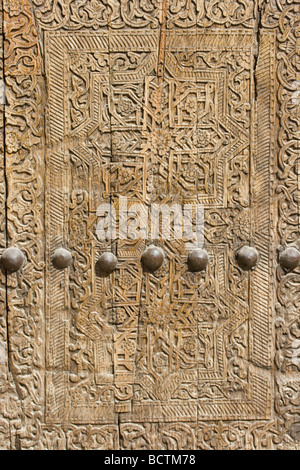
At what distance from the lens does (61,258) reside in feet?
6.73

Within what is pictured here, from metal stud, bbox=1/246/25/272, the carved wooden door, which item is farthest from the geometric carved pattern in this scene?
metal stud, bbox=1/246/25/272

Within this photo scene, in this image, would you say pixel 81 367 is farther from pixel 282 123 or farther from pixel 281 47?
pixel 281 47

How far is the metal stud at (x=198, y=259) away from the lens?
2.05m

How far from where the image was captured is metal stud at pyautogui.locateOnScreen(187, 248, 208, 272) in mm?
2049

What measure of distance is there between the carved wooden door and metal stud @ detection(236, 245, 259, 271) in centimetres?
1

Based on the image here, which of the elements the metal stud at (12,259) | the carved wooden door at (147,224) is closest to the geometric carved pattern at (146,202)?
the carved wooden door at (147,224)

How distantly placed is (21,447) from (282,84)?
2.12 metres

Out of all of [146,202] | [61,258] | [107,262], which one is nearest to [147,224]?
[146,202]

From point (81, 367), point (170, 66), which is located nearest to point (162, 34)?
point (170, 66)

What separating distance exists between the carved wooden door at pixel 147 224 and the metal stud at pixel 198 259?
0.05 metres

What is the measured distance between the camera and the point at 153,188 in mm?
2086

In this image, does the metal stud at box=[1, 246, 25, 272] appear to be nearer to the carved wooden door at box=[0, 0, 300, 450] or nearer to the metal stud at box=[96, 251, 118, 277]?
the carved wooden door at box=[0, 0, 300, 450]

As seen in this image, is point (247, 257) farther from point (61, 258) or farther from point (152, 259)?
point (61, 258)

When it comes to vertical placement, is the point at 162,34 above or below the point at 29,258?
above
